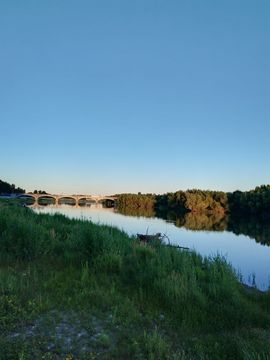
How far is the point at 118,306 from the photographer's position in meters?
6.99

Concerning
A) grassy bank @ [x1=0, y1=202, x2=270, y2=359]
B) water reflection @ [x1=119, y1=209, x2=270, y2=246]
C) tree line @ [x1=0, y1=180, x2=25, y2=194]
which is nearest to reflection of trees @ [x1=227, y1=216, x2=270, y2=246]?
water reflection @ [x1=119, y1=209, x2=270, y2=246]

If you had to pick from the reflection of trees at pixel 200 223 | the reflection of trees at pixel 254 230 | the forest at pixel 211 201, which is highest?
the forest at pixel 211 201

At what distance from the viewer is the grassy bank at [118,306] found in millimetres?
5434

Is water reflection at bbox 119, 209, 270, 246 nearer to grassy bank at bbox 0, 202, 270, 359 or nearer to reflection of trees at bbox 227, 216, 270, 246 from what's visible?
reflection of trees at bbox 227, 216, 270, 246

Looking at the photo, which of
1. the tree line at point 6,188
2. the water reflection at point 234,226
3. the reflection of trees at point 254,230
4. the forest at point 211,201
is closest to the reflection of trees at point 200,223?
the water reflection at point 234,226

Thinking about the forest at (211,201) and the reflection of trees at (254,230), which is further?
the forest at (211,201)

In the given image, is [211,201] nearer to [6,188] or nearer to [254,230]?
[254,230]

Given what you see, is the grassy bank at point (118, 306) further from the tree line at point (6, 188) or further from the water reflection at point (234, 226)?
the tree line at point (6, 188)

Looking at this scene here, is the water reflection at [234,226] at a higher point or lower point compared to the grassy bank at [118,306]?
lower

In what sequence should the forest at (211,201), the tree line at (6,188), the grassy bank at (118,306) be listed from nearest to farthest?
the grassy bank at (118,306)
the forest at (211,201)
the tree line at (6,188)

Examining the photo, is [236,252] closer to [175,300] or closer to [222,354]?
[175,300]

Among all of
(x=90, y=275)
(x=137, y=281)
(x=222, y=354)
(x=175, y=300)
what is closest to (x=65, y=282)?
(x=90, y=275)

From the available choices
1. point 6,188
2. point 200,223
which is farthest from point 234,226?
point 6,188

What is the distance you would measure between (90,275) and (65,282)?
2.94ft
